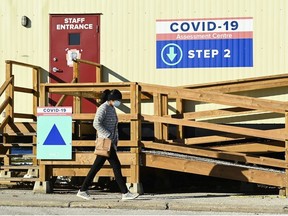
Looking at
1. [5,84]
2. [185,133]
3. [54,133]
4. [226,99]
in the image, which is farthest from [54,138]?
[185,133]

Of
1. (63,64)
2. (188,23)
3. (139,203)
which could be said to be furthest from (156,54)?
(139,203)

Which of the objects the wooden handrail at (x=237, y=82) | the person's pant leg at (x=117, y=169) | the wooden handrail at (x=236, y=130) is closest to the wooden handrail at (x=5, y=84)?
the person's pant leg at (x=117, y=169)

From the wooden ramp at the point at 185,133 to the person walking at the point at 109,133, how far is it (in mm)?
664

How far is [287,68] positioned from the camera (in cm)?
1300

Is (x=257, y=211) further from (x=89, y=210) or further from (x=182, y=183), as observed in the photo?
(x=182, y=183)

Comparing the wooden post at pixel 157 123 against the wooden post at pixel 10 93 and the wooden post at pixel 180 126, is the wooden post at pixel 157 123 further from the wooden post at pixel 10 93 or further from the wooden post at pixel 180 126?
the wooden post at pixel 10 93

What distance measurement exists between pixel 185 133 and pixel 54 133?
292 centimetres

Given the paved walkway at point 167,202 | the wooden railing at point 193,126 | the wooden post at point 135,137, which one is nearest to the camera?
the paved walkway at point 167,202

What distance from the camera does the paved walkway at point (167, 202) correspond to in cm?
949

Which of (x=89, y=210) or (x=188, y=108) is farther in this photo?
(x=188, y=108)

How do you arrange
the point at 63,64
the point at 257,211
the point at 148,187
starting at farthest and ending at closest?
the point at 63,64, the point at 148,187, the point at 257,211

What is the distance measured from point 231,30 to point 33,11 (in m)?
3.89

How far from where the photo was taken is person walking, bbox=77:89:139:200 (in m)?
10.2

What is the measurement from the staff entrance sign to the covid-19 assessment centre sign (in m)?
2.93
